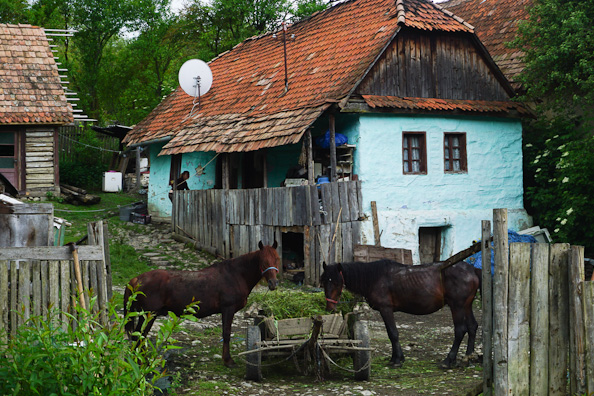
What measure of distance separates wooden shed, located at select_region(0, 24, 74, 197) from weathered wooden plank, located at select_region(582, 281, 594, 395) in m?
18.4

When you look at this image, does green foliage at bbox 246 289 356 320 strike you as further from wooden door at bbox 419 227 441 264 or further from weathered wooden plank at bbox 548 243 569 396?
wooden door at bbox 419 227 441 264

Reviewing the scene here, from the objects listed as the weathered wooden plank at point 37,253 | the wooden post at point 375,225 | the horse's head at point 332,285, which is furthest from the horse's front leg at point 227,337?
the wooden post at point 375,225

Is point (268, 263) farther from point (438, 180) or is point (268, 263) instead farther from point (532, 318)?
point (438, 180)

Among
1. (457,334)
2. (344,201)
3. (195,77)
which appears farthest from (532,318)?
(195,77)

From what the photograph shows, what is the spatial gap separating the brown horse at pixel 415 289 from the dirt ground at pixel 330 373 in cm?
54

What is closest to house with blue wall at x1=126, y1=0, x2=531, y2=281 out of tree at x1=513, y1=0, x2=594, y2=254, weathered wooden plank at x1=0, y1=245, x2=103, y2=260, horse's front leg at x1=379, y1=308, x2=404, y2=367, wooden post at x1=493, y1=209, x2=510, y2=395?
tree at x1=513, y1=0, x2=594, y2=254

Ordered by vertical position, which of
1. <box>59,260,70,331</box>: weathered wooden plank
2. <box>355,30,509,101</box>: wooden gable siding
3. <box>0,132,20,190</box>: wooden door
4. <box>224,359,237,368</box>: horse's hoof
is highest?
<box>355,30,509,101</box>: wooden gable siding

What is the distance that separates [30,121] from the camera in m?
20.8

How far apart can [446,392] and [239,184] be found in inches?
507

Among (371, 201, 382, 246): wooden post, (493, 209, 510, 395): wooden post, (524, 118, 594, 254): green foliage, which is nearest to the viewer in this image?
(493, 209, 510, 395): wooden post

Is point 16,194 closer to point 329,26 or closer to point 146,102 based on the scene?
point 329,26

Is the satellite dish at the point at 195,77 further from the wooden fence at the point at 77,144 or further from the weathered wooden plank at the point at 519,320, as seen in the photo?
the weathered wooden plank at the point at 519,320

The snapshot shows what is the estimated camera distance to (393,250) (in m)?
14.6

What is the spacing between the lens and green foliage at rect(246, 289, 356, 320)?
27.9 ft
